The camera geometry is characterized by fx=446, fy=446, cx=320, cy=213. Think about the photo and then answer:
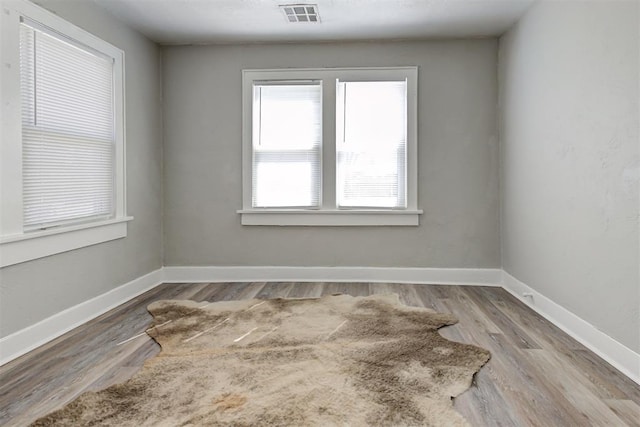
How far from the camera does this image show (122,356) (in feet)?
A: 8.73

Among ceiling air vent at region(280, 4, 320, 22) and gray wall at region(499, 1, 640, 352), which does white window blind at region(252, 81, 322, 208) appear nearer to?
ceiling air vent at region(280, 4, 320, 22)

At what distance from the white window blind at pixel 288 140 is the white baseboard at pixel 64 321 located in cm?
163

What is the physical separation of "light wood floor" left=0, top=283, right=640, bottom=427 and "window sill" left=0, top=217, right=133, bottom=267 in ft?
1.93

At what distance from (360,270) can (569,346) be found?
220cm

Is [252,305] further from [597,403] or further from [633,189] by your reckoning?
[633,189]

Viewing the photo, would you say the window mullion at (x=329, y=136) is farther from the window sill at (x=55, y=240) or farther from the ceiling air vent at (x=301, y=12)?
the window sill at (x=55, y=240)

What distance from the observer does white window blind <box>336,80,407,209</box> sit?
4.59 m

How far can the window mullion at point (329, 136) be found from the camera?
4594 mm

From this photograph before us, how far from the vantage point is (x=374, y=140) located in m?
4.60

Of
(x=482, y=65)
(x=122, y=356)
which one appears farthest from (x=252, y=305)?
(x=482, y=65)

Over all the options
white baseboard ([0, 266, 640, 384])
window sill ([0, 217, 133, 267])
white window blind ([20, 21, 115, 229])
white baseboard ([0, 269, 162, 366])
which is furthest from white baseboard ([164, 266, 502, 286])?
white window blind ([20, 21, 115, 229])

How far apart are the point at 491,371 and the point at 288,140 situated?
3.03 m

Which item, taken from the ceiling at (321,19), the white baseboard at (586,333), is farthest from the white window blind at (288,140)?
the white baseboard at (586,333)

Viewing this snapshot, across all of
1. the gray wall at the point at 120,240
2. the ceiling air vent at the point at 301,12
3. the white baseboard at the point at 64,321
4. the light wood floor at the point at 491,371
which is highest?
the ceiling air vent at the point at 301,12
